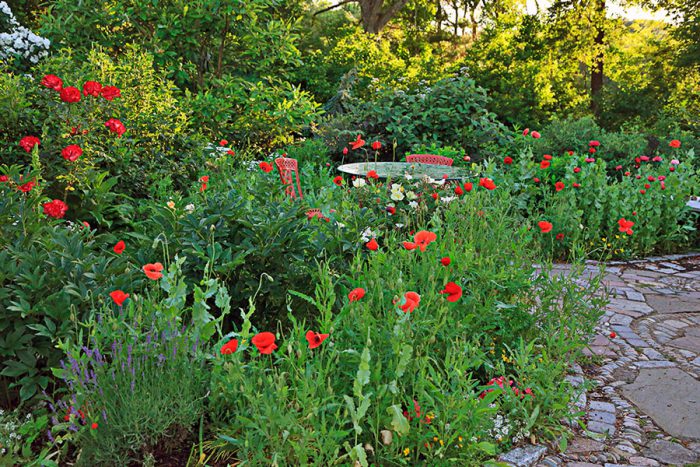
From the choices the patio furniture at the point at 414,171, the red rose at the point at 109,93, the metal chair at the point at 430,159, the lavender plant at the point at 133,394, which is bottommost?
the lavender plant at the point at 133,394

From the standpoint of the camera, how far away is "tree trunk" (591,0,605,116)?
1416 centimetres

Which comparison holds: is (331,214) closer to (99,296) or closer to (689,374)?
(99,296)

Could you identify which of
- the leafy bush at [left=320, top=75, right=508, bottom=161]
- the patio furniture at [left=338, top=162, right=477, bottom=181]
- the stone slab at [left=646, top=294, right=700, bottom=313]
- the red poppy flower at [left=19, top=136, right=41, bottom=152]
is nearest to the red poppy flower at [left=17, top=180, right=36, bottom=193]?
the red poppy flower at [left=19, top=136, right=41, bottom=152]

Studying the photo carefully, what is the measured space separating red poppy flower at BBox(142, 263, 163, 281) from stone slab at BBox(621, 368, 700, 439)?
226 centimetres

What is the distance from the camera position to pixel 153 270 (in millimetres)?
2158

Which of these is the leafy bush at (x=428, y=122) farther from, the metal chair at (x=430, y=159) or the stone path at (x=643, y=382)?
the stone path at (x=643, y=382)

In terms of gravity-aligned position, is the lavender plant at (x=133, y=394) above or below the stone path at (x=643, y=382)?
above

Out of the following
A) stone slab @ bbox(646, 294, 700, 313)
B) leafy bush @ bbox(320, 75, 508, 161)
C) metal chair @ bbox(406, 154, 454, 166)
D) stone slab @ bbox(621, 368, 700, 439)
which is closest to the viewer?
stone slab @ bbox(621, 368, 700, 439)

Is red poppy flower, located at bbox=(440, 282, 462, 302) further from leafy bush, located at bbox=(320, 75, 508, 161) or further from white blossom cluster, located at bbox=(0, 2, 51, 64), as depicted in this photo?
leafy bush, located at bbox=(320, 75, 508, 161)

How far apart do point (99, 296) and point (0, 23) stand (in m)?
7.04

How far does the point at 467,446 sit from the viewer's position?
2098mm

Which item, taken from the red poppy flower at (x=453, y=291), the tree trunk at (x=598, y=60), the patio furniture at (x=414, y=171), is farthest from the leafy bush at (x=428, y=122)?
the tree trunk at (x=598, y=60)

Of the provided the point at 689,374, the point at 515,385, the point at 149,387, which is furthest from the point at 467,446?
the point at 689,374

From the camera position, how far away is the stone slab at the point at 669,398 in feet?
8.86
